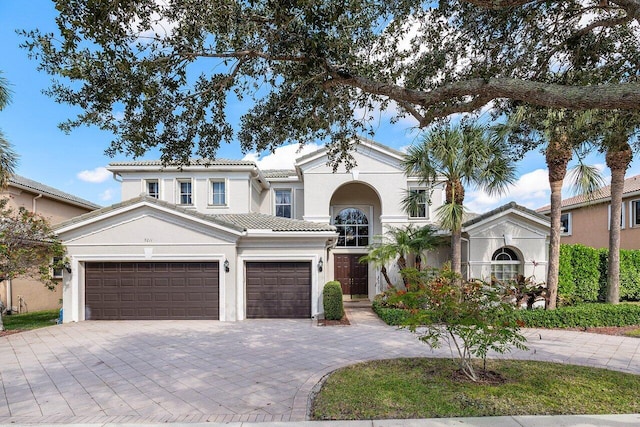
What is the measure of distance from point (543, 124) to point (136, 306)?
14.3m

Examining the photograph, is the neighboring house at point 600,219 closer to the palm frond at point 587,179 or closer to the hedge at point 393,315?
the palm frond at point 587,179

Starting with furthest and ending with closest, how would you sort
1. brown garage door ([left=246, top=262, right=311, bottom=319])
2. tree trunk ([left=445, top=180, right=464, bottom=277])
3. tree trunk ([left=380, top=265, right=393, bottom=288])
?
1. tree trunk ([left=380, top=265, right=393, bottom=288])
2. brown garage door ([left=246, top=262, right=311, bottom=319])
3. tree trunk ([left=445, top=180, right=464, bottom=277])

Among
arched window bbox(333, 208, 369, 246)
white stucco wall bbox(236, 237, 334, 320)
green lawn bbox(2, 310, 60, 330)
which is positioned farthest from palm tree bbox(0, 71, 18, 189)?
arched window bbox(333, 208, 369, 246)

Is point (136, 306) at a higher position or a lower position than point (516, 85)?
lower

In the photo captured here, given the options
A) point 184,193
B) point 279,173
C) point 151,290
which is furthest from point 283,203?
point 151,290

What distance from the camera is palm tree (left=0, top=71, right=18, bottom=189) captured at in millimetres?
11828

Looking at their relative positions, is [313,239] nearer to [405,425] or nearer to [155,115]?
[155,115]

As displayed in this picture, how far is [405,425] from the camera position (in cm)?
464

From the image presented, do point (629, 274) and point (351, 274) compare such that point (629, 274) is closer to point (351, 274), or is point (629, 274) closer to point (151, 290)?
point (351, 274)

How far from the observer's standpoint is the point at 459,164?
39.9ft

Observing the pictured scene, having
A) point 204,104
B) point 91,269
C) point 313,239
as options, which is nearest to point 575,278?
point 313,239

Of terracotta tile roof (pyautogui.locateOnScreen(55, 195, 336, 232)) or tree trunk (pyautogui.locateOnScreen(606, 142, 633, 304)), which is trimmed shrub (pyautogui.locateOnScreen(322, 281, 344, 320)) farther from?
tree trunk (pyautogui.locateOnScreen(606, 142, 633, 304))

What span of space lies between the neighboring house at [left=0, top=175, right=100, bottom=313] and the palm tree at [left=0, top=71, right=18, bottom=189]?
3088mm

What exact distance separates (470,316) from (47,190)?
21625 millimetres
